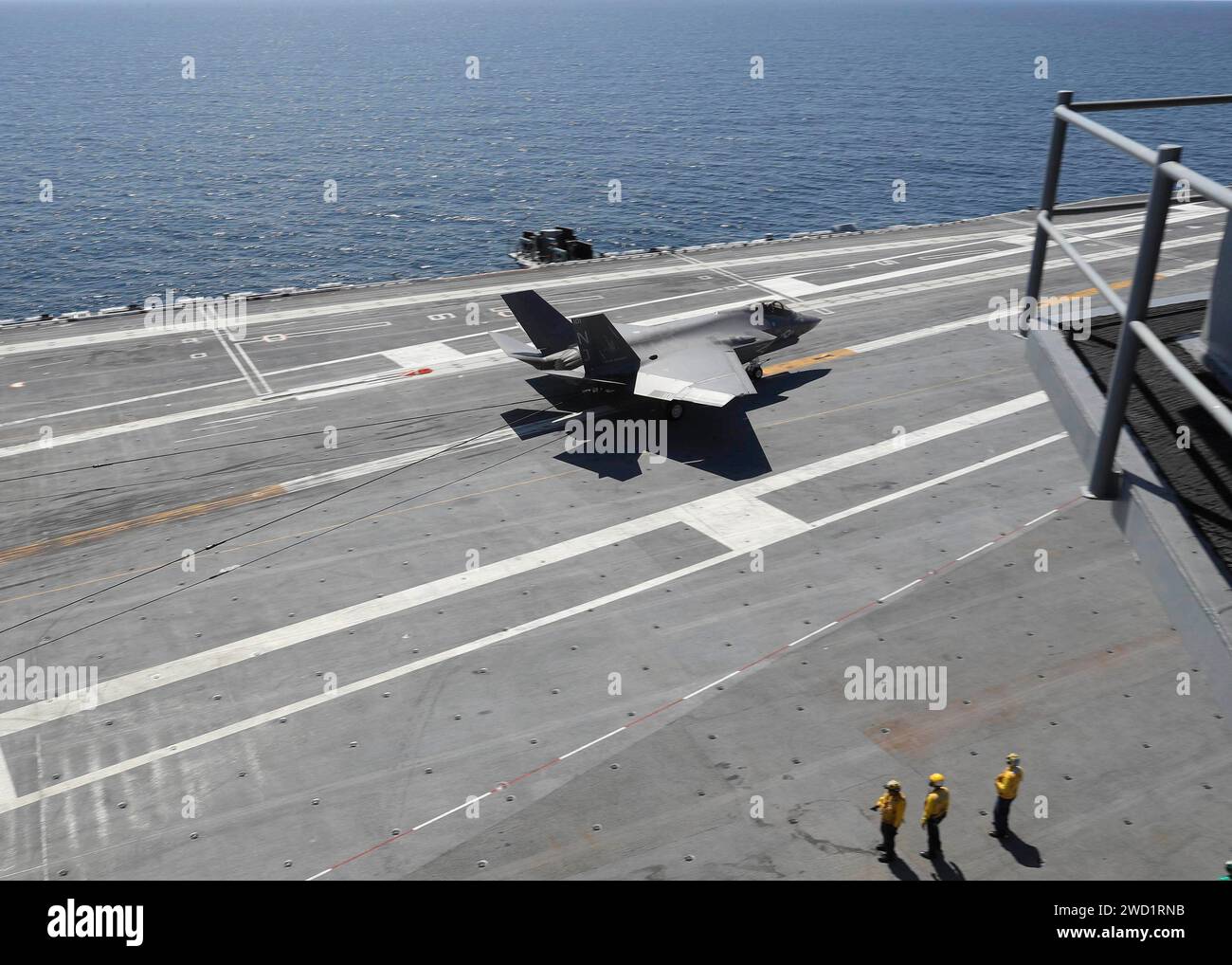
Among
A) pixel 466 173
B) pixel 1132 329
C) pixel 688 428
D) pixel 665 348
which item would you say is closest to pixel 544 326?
pixel 665 348

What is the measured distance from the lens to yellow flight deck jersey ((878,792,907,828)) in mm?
17422

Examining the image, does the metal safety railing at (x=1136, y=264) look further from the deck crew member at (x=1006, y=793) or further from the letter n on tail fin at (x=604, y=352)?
the letter n on tail fin at (x=604, y=352)

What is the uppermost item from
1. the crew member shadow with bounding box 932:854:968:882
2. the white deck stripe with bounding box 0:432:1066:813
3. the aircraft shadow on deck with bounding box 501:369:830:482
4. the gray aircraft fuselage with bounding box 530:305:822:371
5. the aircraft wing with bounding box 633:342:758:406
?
the gray aircraft fuselage with bounding box 530:305:822:371

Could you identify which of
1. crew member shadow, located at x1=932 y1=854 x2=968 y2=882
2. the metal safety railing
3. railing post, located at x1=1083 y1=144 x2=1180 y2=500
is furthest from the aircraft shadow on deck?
railing post, located at x1=1083 y1=144 x2=1180 y2=500

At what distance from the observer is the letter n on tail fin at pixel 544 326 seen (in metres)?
38.4

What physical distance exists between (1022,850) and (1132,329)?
44.7 ft

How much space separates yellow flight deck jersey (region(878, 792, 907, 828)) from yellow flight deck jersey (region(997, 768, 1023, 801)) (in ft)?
6.34

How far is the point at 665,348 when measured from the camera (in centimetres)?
3900

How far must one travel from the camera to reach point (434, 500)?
32.1m

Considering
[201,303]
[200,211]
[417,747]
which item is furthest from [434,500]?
[200,211]

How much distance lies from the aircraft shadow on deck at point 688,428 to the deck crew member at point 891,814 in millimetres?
16764

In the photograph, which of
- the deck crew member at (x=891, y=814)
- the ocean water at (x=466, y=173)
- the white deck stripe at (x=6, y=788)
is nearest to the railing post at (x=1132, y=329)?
the deck crew member at (x=891, y=814)

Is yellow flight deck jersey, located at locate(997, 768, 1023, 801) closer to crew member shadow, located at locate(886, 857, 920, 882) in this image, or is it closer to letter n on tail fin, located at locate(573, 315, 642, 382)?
crew member shadow, located at locate(886, 857, 920, 882)

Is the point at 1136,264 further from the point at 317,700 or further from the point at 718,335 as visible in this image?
the point at 718,335
